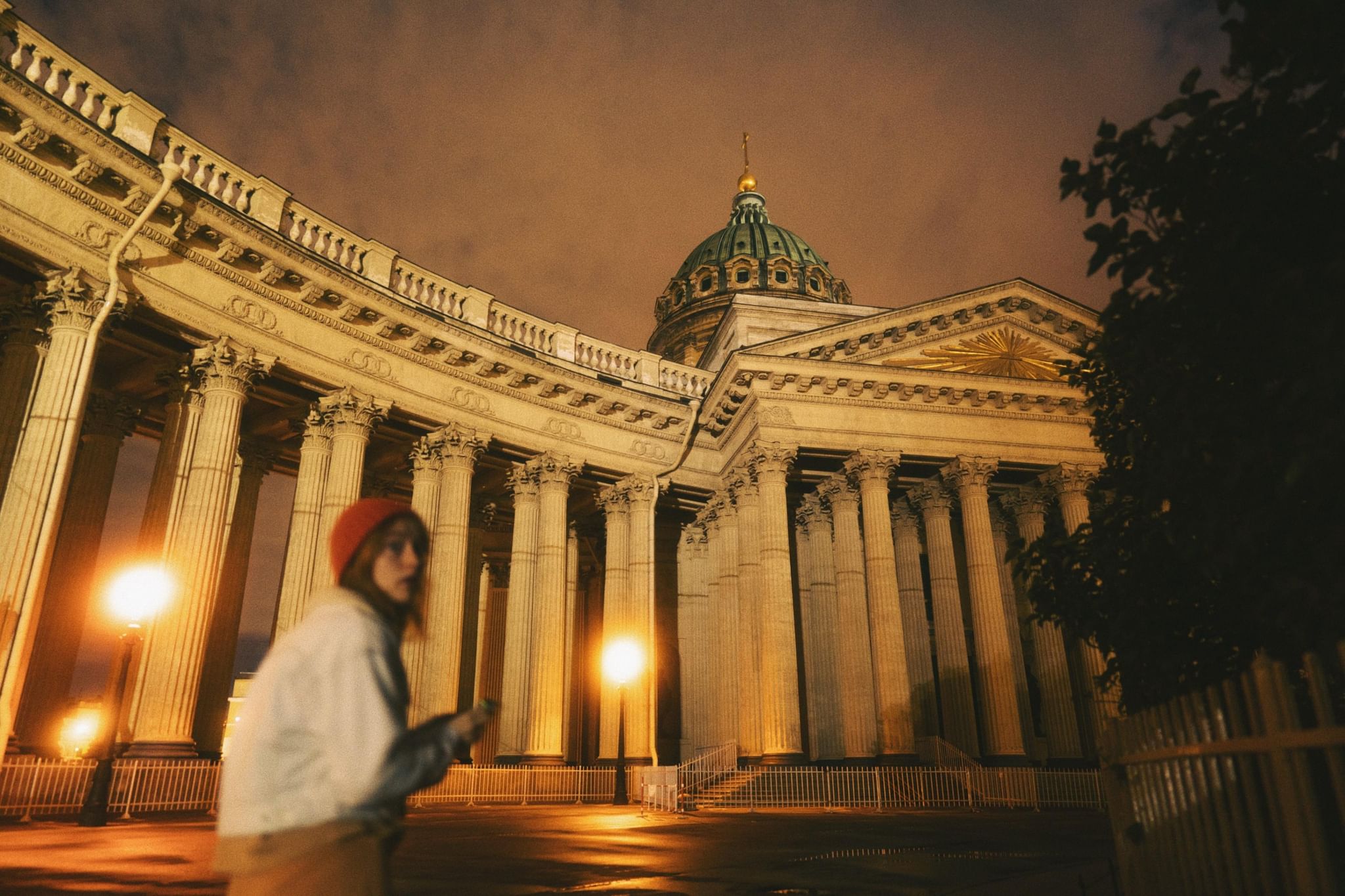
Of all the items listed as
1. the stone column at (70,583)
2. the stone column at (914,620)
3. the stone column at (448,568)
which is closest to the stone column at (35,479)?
the stone column at (70,583)

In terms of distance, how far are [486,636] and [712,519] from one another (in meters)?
8.87

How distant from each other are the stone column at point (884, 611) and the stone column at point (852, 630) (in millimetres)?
266

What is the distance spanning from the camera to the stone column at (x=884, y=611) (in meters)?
21.1

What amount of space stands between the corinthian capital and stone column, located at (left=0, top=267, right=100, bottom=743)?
228cm

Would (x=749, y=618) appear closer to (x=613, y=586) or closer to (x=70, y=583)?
(x=613, y=586)

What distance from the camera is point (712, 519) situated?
26.2 meters

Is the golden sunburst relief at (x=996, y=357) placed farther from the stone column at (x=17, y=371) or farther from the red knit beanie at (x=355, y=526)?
the red knit beanie at (x=355, y=526)

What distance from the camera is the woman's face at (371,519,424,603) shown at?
2520 millimetres

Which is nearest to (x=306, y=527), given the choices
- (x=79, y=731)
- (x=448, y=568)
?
(x=448, y=568)

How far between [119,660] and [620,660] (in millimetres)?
10717

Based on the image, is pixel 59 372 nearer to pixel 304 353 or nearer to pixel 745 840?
pixel 304 353

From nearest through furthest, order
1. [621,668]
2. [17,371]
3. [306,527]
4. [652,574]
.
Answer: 1. [17,371]
2. [306,527]
3. [621,668]
4. [652,574]

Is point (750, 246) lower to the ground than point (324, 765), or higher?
higher

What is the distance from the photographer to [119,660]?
12742mm
